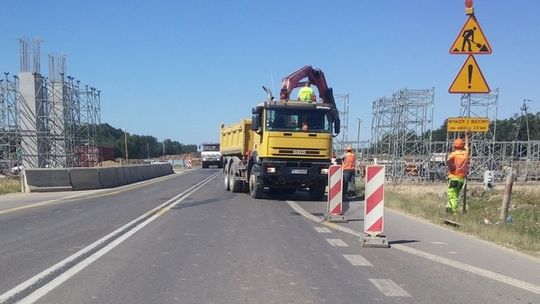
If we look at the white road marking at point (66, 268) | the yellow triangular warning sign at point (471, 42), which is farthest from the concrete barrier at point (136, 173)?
the yellow triangular warning sign at point (471, 42)

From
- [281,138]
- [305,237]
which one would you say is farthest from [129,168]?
[305,237]

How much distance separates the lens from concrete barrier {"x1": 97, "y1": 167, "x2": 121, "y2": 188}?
2737 centimetres

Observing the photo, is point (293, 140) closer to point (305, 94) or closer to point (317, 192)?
point (305, 94)

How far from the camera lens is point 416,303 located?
610cm

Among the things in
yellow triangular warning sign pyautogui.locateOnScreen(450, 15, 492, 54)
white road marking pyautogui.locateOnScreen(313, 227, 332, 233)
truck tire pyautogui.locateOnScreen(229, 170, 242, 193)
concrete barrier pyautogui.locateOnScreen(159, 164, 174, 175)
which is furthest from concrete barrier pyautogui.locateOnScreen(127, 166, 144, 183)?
yellow triangular warning sign pyautogui.locateOnScreen(450, 15, 492, 54)

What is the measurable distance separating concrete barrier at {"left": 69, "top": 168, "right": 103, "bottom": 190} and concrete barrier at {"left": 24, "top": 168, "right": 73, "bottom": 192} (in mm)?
329

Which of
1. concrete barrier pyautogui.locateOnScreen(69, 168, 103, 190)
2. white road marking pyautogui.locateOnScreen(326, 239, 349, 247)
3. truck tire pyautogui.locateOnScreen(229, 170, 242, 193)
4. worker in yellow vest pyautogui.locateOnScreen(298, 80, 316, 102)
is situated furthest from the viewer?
concrete barrier pyautogui.locateOnScreen(69, 168, 103, 190)

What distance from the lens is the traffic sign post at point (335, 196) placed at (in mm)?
13461

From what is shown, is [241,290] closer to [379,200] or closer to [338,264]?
[338,264]

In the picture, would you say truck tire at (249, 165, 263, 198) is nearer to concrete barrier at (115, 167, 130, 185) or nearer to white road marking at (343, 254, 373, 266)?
white road marking at (343, 254, 373, 266)

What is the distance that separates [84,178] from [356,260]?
20339 mm

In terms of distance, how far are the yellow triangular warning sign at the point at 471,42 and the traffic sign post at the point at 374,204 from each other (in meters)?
Answer: 4.28

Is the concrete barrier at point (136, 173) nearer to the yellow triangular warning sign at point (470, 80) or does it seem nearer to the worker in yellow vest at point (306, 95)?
the worker in yellow vest at point (306, 95)

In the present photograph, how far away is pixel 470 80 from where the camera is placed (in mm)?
12695
